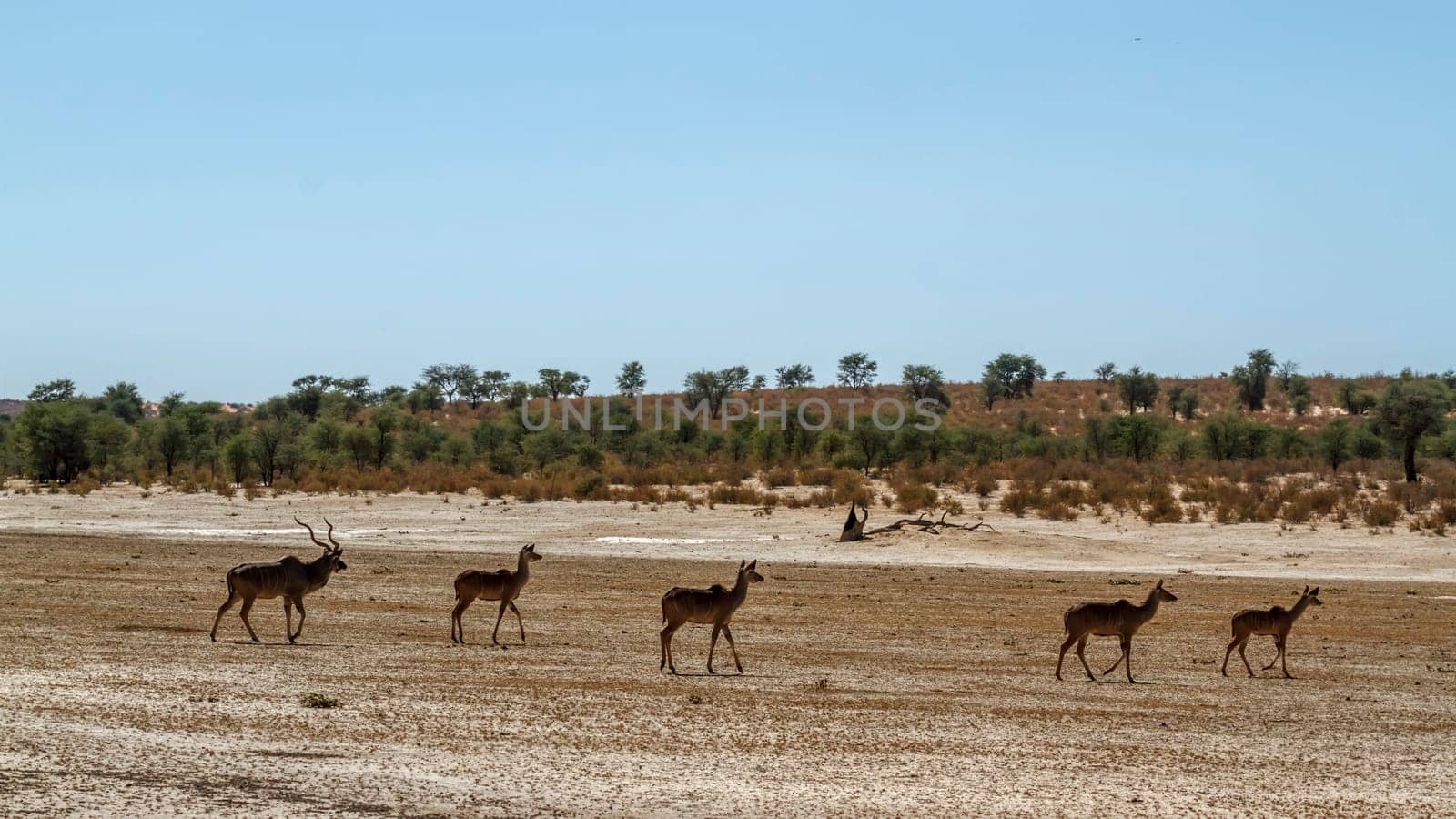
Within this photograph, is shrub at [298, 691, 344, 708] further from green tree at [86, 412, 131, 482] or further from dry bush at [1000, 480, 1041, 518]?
green tree at [86, 412, 131, 482]

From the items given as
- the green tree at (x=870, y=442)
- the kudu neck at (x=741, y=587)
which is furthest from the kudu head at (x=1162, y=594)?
the green tree at (x=870, y=442)

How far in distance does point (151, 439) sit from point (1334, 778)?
7055 cm

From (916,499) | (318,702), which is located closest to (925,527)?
(916,499)

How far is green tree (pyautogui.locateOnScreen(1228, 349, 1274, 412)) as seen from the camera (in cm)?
10544

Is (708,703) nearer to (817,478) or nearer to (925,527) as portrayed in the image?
(925,527)

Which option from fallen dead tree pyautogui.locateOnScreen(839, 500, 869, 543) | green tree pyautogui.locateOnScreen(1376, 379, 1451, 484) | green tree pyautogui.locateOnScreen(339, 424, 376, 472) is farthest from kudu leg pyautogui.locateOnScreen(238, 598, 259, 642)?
green tree pyautogui.locateOnScreen(339, 424, 376, 472)

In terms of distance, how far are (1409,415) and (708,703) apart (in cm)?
4745

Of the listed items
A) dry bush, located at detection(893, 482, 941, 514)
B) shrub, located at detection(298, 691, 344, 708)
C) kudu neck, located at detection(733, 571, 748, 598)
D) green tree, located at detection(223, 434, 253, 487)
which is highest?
green tree, located at detection(223, 434, 253, 487)

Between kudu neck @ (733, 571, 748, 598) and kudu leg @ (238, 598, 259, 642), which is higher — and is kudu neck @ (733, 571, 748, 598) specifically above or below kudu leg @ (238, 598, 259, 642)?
above

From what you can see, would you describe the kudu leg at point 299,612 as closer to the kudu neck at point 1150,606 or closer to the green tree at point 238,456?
the kudu neck at point 1150,606

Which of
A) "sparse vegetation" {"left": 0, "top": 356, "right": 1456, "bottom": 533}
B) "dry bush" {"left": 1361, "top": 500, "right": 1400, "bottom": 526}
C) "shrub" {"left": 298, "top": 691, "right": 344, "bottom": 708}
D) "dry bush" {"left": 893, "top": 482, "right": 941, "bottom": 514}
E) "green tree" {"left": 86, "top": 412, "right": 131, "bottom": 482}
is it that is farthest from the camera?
"green tree" {"left": 86, "top": 412, "right": 131, "bottom": 482}

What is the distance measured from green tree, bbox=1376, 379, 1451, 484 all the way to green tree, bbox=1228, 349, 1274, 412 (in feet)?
152

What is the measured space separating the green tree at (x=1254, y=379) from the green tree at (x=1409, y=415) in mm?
46427

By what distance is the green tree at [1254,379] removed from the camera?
346 feet
